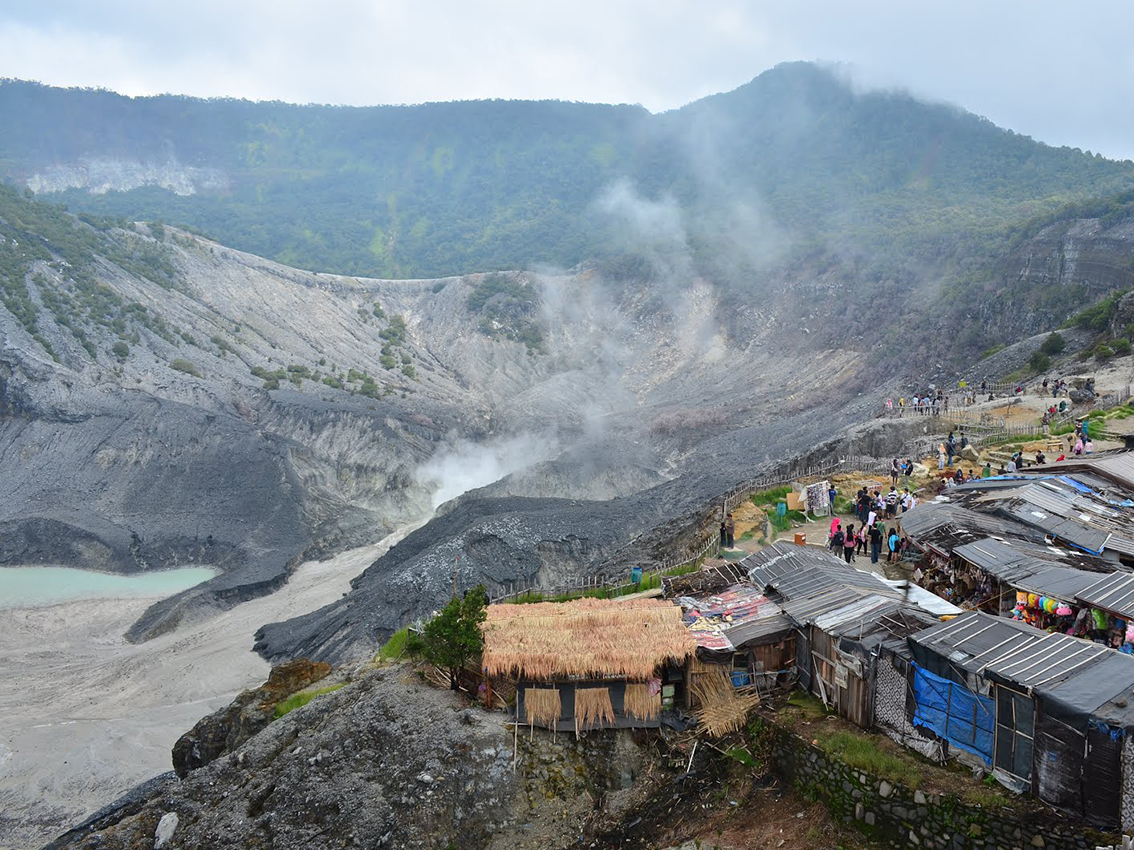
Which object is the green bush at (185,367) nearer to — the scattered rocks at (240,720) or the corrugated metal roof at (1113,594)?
the scattered rocks at (240,720)

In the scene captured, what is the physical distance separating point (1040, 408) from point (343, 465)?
38821mm

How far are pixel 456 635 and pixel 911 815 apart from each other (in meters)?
6.79

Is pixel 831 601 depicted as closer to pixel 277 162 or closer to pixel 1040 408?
pixel 1040 408

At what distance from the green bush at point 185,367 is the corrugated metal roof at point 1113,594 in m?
56.6

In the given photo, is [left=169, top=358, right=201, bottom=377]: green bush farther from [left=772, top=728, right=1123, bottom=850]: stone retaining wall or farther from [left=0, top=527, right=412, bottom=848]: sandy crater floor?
[left=772, top=728, right=1123, bottom=850]: stone retaining wall

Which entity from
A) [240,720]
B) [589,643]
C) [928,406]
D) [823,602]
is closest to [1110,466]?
[823,602]

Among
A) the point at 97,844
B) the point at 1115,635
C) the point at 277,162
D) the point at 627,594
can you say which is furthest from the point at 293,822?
the point at 277,162

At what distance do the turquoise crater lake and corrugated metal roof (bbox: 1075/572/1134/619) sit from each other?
36222 mm

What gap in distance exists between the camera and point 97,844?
13.3 meters

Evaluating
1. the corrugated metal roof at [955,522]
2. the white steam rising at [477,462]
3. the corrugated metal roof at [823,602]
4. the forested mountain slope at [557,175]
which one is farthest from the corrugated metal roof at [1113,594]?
the forested mountain slope at [557,175]

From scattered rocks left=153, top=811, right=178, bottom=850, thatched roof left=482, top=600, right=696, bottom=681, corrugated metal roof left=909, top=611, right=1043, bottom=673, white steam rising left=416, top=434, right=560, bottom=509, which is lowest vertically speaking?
white steam rising left=416, top=434, right=560, bottom=509

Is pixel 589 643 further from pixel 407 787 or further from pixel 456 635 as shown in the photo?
pixel 407 787

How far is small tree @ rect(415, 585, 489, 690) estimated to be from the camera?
41.8 feet

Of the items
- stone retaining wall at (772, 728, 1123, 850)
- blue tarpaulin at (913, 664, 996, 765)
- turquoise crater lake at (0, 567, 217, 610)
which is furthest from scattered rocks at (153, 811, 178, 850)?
turquoise crater lake at (0, 567, 217, 610)
